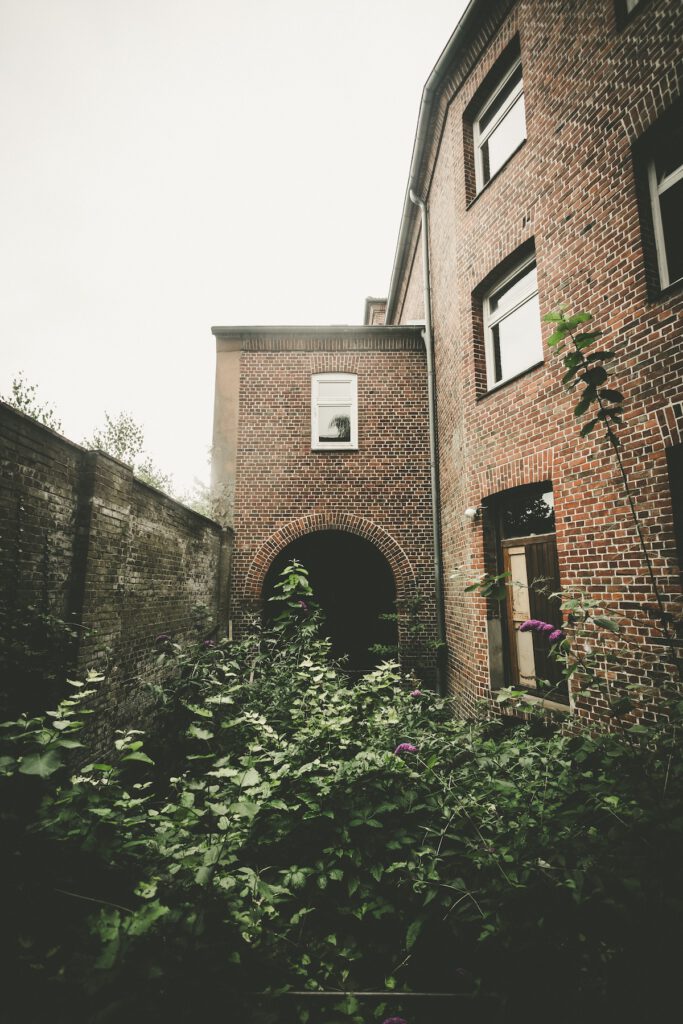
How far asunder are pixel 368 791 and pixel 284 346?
8.49 metres

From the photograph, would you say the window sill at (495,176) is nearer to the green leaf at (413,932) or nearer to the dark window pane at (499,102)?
the dark window pane at (499,102)

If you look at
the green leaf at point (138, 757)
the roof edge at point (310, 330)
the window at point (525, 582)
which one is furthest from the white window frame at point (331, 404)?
the green leaf at point (138, 757)

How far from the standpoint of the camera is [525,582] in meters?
5.62

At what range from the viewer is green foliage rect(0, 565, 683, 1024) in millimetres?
1515

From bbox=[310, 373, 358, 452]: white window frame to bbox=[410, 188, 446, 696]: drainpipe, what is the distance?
4.92 feet

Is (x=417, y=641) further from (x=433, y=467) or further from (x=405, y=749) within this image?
(x=405, y=749)

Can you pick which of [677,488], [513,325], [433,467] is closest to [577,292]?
[513,325]

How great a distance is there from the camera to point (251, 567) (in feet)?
28.1

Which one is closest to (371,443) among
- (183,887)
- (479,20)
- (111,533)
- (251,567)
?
(251,567)

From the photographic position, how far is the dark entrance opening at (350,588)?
10695mm

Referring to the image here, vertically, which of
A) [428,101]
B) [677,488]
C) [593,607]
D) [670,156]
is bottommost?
[593,607]

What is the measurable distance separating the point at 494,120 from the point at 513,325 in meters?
3.39

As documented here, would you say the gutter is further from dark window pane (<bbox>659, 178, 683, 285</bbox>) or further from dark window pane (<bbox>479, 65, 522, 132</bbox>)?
dark window pane (<bbox>659, 178, 683, 285</bbox>)

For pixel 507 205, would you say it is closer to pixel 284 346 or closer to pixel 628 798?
pixel 284 346
